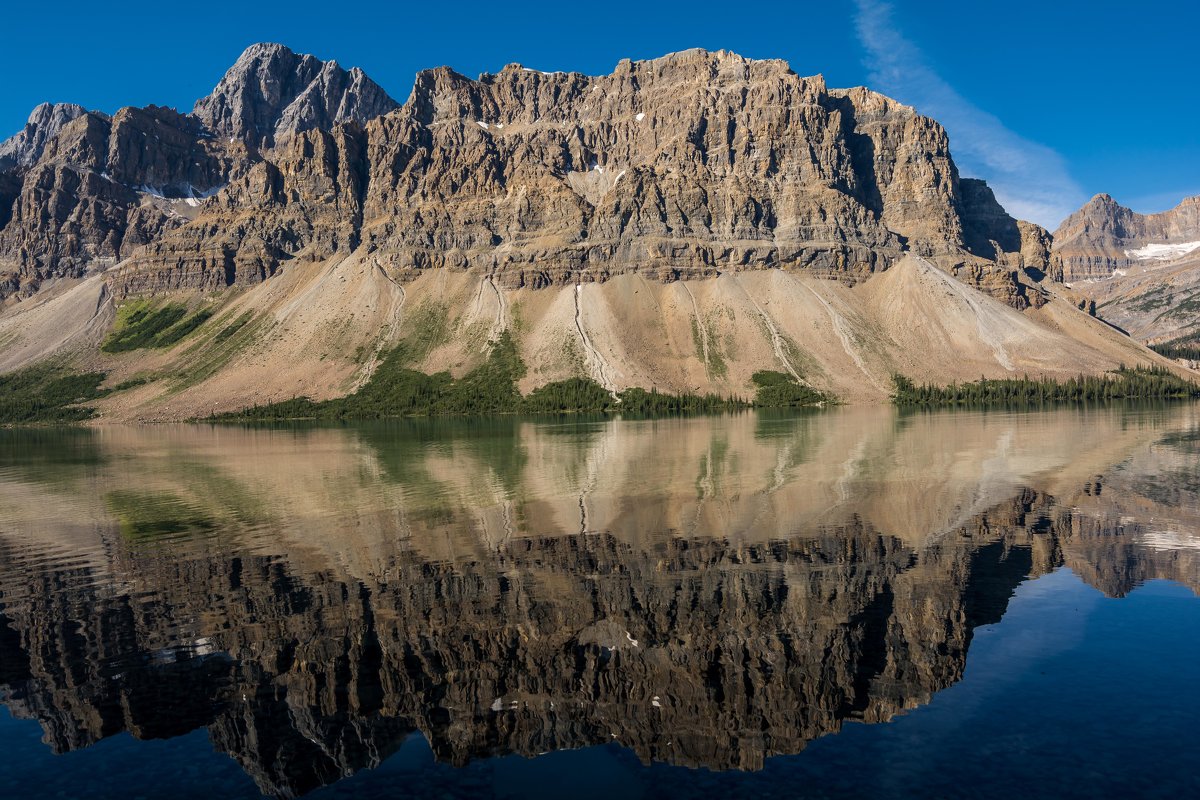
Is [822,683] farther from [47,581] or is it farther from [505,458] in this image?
[505,458]

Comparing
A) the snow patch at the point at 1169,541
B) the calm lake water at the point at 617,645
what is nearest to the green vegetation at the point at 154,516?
the calm lake water at the point at 617,645

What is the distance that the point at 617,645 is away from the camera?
82.7 ft

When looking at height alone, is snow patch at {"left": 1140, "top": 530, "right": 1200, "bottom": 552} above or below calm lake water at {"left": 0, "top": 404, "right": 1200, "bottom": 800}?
above

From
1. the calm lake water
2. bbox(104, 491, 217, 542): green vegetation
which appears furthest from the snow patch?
bbox(104, 491, 217, 542): green vegetation

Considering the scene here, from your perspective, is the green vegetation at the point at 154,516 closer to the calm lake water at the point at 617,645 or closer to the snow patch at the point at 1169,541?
the calm lake water at the point at 617,645

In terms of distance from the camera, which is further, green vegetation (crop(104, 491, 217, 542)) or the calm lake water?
green vegetation (crop(104, 491, 217, 542))

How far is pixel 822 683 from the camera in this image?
2225 cm

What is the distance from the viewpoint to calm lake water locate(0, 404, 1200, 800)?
60.4ft

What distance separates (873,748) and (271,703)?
50.5 ft

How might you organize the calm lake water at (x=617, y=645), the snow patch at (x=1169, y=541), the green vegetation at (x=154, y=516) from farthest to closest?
the green vegetation at (x=154, y=516) < the snow patch at (x=1169, y=541) < the calm lake water at (x=617, y=645)

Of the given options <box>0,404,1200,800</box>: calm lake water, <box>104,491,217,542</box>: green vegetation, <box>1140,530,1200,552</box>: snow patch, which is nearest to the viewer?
<box>0,404,1200,800</box>: calm lake water

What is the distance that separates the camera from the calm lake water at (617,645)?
18.4 m

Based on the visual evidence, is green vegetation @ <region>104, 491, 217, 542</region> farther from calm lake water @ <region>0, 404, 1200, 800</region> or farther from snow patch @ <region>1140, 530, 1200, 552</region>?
snow patch @ <region>1140, 530, 1200, 552</region>

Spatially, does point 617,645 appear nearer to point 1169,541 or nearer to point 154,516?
point 1169,541
